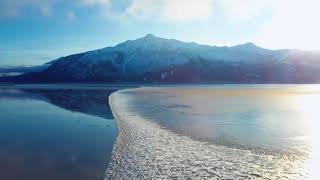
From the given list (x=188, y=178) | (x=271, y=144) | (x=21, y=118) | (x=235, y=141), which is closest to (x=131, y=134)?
(x=235, y=141)

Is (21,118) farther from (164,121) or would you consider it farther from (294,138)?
(294,138)

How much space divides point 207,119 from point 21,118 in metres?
13.7

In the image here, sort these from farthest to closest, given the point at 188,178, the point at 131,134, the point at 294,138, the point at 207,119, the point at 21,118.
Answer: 1. the point at 21,118
2. the point at 207,119
3. the point at 131,134
4. the point at 294,138
5. the point at 188,178

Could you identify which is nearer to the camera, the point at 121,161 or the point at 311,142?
the point at 121,161

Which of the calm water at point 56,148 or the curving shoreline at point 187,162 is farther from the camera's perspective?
the calm water at point 56,148

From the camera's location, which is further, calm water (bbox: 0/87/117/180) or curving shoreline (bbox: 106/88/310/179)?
calm water (bbox: 0/87/117/180)

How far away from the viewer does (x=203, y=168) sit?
41.8 ft

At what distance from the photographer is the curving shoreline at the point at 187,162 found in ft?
39.7

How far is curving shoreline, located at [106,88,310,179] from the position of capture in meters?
12.1

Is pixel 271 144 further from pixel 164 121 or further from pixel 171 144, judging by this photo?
pixel 164 121

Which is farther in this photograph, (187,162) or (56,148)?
(56,148)

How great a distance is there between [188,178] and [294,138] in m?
8.54

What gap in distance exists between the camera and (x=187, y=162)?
13578mm

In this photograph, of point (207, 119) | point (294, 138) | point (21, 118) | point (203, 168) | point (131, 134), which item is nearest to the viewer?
point (203, 168)
